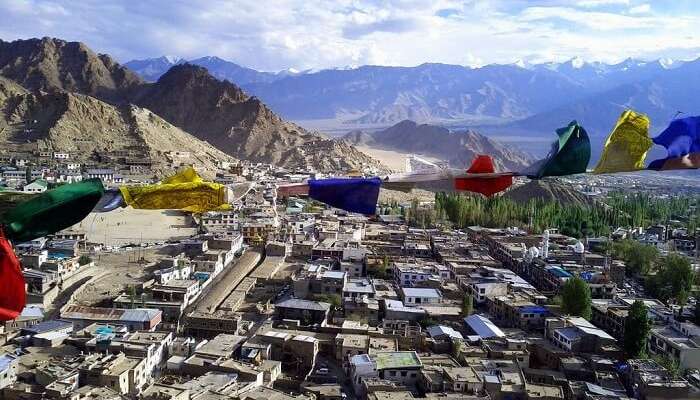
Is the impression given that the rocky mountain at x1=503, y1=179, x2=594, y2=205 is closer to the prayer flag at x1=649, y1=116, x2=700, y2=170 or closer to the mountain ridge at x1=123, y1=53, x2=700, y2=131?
the prayer flag at x1=649, y1=116, x2=700, y2=170

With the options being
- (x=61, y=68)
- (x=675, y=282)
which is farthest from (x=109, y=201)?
(x=61, y=68)

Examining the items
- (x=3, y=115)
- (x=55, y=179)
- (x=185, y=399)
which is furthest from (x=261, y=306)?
(x=3, y=115)

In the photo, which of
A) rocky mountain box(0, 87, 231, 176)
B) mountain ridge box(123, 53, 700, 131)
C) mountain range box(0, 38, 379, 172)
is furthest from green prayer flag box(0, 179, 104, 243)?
mountain ridge box(123, 53, 700, 131)

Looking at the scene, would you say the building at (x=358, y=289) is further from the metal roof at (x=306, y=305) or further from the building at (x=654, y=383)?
the building at (x=654, y=383)

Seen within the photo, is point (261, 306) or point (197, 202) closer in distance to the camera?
point (197, 202)

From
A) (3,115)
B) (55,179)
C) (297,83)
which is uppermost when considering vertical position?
(297,83)

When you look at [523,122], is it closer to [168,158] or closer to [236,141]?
[236,141]

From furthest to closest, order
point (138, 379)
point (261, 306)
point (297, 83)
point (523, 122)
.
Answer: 1. point (297, 83)
2. point (523, 122)
3. point (261, 306)
4. point (138, 379)
